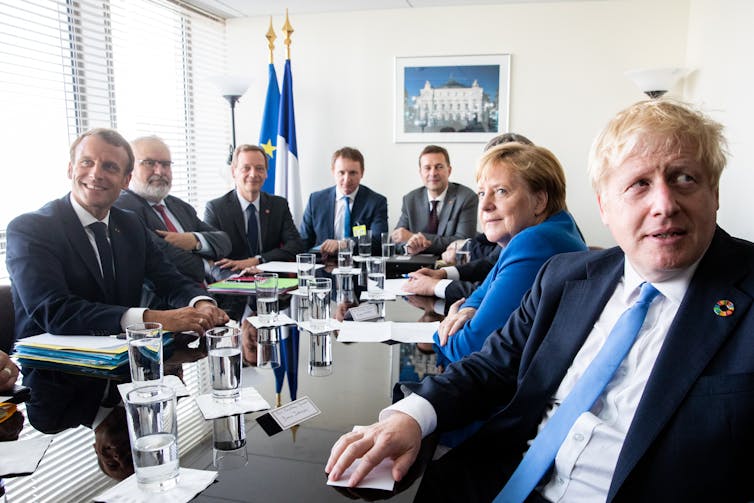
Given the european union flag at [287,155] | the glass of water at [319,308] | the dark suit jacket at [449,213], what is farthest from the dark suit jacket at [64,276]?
the european union flag at [287,155]

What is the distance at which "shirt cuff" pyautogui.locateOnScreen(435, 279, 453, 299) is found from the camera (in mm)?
2473

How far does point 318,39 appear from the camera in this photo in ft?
18.5

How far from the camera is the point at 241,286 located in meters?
2.56

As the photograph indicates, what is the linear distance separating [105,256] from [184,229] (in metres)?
1.42

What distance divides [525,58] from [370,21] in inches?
62.2

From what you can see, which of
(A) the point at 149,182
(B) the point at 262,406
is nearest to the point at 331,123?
(A) the point at 149,182

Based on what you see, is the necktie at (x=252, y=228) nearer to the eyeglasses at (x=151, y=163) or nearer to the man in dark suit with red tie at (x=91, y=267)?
the eyeglasses at (x=151, y=163)

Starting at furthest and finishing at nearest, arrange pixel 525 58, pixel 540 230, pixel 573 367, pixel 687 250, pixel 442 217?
pixel 525 58
pixel 442 217
pixel 540 230
pixel 573 367
pixel 687 250

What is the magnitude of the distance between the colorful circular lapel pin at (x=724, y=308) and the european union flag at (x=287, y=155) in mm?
4759

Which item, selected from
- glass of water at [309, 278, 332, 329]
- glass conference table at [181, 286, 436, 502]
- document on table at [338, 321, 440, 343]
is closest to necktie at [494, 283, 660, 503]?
glass conference table at [181, 286, 436, 502]

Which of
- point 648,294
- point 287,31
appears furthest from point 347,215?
point 648,294

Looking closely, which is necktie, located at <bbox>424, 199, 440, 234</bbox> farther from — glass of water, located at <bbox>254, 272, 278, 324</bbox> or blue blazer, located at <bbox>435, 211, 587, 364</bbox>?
blue blazer, located at <bbox>435, 211, 587, 364</bbox>

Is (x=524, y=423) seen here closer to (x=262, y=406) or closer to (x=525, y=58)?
(x=262, y=406)

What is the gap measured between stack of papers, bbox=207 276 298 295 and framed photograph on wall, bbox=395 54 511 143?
3.27m
